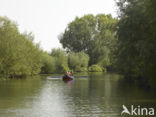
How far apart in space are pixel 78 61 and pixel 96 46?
10.4 metres

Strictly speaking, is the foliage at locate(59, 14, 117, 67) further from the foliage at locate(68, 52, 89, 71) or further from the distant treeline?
the foliage at locate(68, 52, 89, 71)

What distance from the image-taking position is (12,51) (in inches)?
1770

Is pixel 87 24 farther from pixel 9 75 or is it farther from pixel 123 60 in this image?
pixel 123 60

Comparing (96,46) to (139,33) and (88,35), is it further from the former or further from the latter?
(139,33)

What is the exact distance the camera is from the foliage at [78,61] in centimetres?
7578

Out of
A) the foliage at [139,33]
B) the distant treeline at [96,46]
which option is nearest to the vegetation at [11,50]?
the distant treeline at [96,46]

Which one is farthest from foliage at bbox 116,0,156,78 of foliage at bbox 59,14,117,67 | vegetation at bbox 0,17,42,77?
foliage at bbox 59,14,117,67

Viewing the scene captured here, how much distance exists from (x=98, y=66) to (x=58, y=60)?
49.3 feet

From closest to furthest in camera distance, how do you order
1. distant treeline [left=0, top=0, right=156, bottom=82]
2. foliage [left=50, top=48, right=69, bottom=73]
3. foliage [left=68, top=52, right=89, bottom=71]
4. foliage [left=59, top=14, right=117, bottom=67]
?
distant treeline [left=0, top=0, right=156, bottom=82] → foliage [left=50, top=48, right=69, bottom=73] → foliage [left=68, top=52, right=89, bottom=71] → foliage [left=59, top=14, right=117, bottom=67]

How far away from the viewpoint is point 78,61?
250ft

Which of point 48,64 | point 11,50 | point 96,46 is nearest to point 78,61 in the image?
point 96,46

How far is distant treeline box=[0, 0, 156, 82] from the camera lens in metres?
25.5

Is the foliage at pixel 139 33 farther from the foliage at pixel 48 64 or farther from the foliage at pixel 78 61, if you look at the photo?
the foliage at pixel 78 61

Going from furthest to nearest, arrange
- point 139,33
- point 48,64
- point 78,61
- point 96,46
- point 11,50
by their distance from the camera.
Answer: point 96,46
point 78,61
point 48,64
point 11,50
point 139,33
